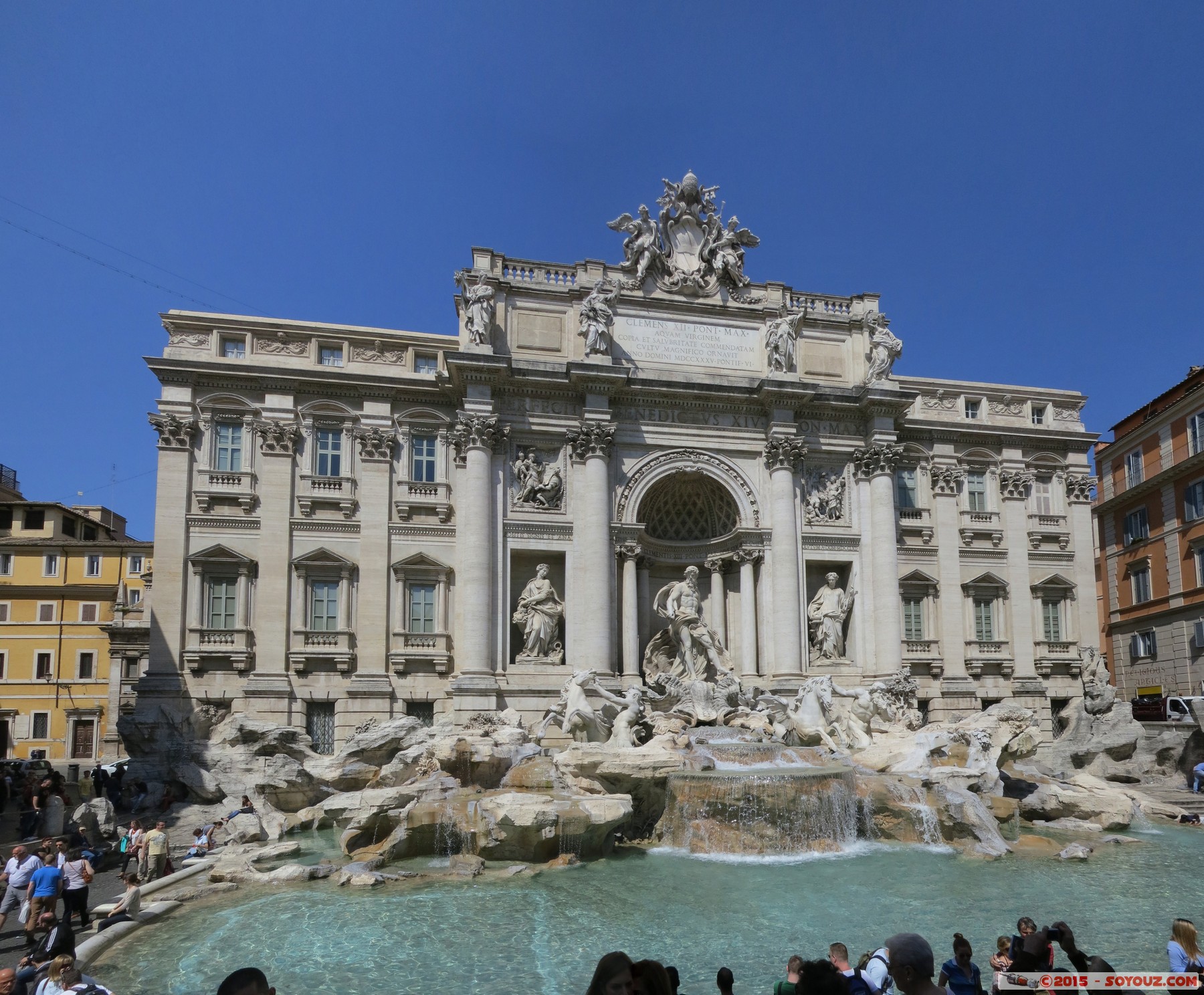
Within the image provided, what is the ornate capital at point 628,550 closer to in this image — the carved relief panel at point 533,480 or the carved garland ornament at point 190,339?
the carved relief panel at point 533,480

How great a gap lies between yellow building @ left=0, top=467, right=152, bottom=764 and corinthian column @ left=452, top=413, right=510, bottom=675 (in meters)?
22.1

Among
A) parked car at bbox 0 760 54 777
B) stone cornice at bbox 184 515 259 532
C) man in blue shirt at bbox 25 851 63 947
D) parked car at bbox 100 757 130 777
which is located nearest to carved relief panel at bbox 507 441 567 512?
stone cornice at bbox 184 515 259 532

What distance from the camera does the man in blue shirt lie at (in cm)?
1118

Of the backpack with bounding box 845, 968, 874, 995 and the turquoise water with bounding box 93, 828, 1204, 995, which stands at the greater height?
the backpack with bounding box 845, 968, 874, 995

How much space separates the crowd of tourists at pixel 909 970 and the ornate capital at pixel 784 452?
18608mm

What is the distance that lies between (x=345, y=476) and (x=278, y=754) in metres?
7.72

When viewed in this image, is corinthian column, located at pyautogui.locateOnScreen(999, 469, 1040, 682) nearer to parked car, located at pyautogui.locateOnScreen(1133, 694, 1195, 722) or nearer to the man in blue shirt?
parked car, located at pyautogui.locateOnScreen(1133, 694, 1195, 722)

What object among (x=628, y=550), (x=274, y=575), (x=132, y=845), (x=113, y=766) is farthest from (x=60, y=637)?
(x=132, y=845)

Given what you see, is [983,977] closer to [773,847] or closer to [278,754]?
[773,847]

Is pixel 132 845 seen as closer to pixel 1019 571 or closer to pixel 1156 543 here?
pixel 1019 571

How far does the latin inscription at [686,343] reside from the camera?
27.3 metres

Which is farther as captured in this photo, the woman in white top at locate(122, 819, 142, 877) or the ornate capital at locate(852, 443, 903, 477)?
the ornate capital at locate(852, 443, 903, 477)

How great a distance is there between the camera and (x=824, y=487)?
2814cm

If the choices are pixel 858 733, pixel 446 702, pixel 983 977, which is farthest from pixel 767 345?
pixel 983 977
